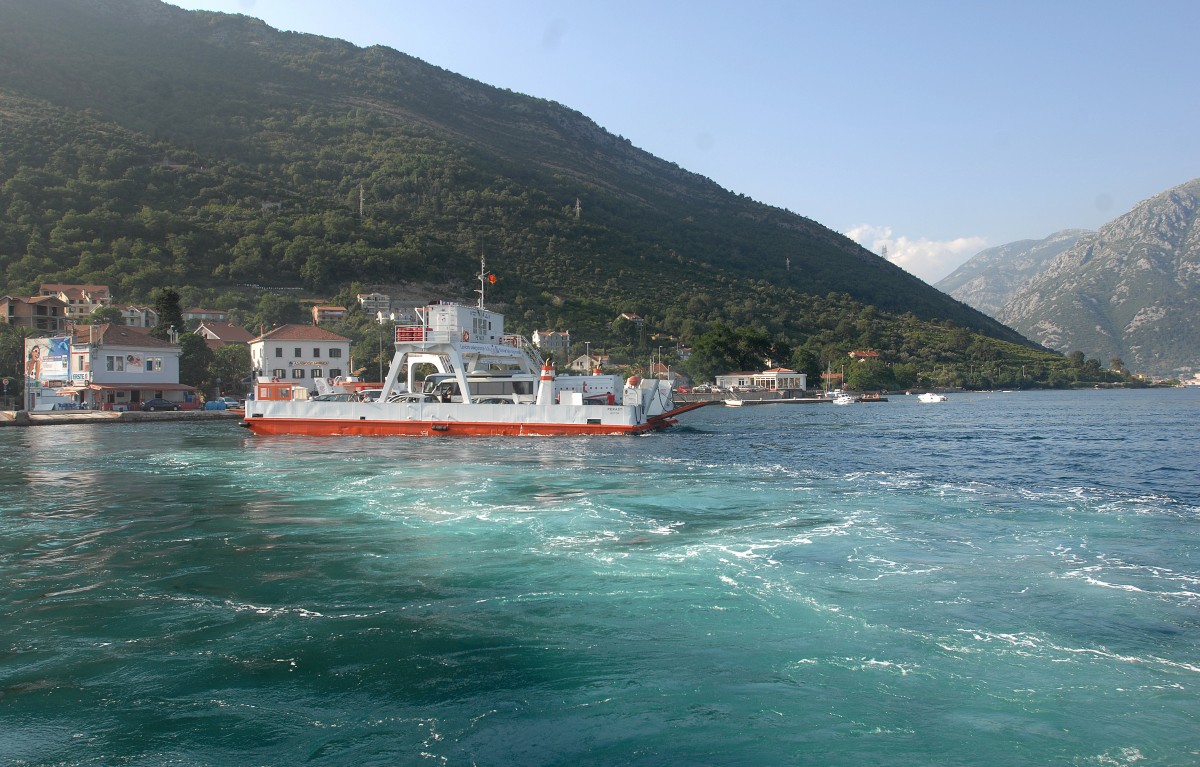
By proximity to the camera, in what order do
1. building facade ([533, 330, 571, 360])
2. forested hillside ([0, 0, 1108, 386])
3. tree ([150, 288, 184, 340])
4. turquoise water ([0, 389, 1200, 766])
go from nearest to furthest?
turquoise water ([0, 389, 1200, 766]), tree ([150, 288, 184, 340]), building facade ([533, 330, 571, 360]), forested hillside ([0, 0, 1108, 386])

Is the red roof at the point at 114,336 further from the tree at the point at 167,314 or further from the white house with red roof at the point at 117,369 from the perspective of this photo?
the tree at the point at 167,314

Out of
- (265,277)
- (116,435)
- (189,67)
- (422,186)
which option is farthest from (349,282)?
(189,67)

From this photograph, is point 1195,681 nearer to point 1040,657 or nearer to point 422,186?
point 1040,657

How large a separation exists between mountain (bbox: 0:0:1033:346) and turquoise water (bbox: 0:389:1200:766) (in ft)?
284

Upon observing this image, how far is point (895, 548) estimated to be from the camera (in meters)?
12.8

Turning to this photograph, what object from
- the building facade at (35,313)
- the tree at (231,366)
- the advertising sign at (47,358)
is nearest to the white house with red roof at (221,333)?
the tree at (231,366)

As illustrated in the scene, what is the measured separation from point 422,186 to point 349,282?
40629 millimetres

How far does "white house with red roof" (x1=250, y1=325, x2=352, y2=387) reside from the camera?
62438mm

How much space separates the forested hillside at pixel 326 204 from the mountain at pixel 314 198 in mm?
448

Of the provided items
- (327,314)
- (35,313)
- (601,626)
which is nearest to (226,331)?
(327,314)

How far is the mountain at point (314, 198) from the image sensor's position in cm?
9750

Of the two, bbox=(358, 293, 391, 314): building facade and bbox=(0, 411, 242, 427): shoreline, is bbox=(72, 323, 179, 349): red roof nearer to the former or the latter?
bbox=(0, 411, 242, 427): shoreline

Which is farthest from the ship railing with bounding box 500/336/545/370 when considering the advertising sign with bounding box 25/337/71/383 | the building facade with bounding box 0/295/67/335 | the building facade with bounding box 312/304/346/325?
the building facade with bounding box 312/304/346/325

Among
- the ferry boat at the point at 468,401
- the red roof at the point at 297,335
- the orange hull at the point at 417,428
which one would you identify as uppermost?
the red roof at the point at 297,335
